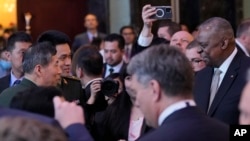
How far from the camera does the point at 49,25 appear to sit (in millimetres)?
14586

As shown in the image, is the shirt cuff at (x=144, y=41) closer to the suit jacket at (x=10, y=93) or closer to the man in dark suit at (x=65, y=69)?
the man in dark suit at (x=65, y=69)

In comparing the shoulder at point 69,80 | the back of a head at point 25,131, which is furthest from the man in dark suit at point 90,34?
the back of a head at point 25,131

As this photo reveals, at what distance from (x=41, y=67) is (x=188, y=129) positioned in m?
2.12

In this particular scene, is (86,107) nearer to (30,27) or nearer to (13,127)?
(13,127)

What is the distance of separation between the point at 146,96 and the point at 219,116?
194 cm

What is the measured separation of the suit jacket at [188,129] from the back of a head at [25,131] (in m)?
0.91

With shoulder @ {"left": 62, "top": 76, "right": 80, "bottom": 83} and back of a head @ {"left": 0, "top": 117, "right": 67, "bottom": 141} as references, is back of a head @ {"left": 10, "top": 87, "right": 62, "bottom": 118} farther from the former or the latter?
shoulder @ {"left": 62, "top": 76, "right": 80, "bottom": 83}

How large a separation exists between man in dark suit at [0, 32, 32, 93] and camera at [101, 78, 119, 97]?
110cm

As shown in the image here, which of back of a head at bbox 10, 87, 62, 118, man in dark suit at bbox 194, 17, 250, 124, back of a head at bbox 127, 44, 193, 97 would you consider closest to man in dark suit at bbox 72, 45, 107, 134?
man in dark suit at bbox 194, 17, 250, 124

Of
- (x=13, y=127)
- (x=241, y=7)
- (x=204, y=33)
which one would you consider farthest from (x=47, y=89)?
(x=241, y=7)

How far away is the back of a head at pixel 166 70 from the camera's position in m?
3.18

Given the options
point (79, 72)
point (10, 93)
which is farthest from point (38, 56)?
point (79, 72)

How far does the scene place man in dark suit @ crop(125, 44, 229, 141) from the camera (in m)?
3.12

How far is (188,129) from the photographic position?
3092 millimetres
